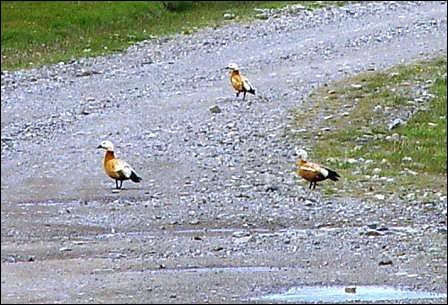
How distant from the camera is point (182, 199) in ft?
37.7

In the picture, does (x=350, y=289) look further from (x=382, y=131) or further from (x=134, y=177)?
(x=382, y=131)

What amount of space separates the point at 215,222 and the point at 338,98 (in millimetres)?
6906

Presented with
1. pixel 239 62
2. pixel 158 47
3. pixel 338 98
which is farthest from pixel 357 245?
pixel 158 47

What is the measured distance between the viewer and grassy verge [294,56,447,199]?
12164 mm

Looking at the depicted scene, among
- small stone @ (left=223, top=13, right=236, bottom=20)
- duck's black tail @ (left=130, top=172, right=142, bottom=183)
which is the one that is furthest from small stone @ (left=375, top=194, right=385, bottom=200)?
small stone @ (left=223, top=13, right=236, bottom=20)

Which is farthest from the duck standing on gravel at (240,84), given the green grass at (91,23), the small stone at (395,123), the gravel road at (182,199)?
the green grass at (91,23)

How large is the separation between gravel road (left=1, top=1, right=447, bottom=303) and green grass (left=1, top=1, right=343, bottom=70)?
3.92 ft

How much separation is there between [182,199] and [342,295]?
144 inches

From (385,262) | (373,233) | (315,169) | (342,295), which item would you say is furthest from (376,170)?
(342,295)

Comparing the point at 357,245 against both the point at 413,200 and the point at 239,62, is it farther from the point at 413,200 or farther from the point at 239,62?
the point at 239,62

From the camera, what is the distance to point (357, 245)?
952 centimetres

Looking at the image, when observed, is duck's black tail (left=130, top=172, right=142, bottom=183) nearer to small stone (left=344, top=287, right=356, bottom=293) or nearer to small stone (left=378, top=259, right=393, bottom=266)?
small stone (left=378, top=259, right=393, bottom=266)

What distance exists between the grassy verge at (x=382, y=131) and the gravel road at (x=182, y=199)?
13.9 inches

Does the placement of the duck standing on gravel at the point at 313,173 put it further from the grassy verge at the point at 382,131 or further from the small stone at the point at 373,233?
the small stone at the point at 373,233
